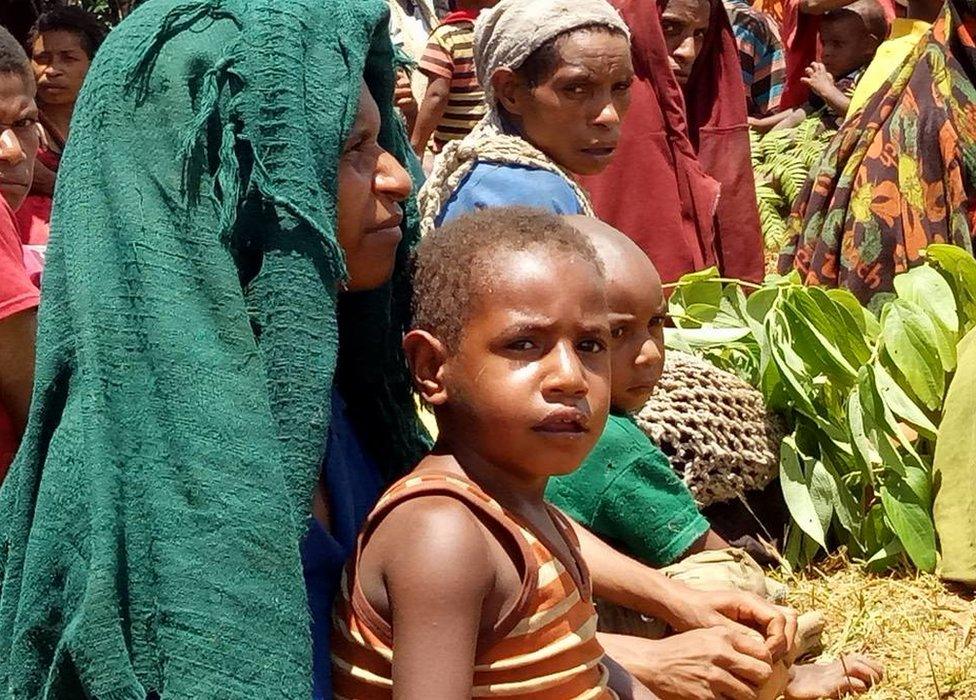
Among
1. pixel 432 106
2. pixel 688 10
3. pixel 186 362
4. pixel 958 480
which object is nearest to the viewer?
pixel 186 362

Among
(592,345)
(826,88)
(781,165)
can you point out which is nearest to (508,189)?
(592,345)

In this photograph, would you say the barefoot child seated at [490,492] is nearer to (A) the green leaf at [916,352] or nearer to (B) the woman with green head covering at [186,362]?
(B) the woman with green head covering at [186,362]

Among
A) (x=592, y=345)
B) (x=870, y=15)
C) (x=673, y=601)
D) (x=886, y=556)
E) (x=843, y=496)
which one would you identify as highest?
(x=592, y=345)

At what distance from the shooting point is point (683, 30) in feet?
20.4

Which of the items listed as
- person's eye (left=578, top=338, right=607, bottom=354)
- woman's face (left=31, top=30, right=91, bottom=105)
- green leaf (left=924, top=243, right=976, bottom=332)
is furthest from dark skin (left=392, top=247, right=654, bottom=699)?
woman's face (left=31, top=30, right=91, bottom=105)

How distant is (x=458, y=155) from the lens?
11.7 feet

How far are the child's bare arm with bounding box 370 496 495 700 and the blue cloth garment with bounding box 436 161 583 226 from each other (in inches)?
62.6

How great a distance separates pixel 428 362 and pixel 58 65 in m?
3.92

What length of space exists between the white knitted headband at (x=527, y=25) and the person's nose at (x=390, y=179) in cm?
183

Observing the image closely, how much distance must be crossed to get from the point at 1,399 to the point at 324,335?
5.11 ft

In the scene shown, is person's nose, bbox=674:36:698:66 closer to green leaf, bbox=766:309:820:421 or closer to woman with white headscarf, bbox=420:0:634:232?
green leaf, bbox=766:309:820:421

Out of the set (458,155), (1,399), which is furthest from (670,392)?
(1,399)

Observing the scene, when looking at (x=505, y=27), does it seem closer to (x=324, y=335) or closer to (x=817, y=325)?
(x=817, y=325)

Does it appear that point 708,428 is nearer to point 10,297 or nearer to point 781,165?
point 10,297
